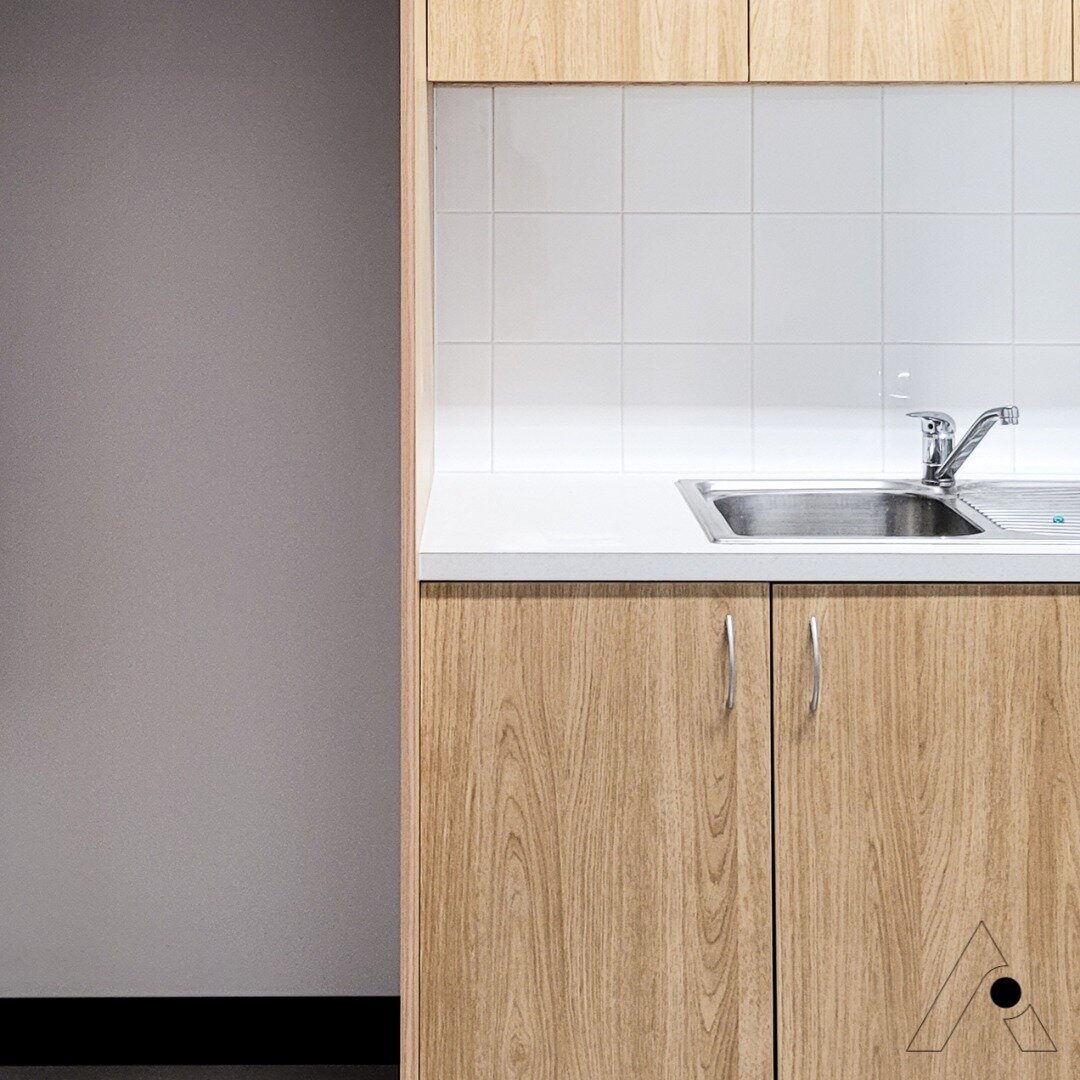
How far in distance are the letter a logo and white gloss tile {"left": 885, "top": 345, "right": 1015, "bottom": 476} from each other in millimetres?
880

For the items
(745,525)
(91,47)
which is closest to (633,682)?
Result: (745,525)

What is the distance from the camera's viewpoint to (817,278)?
2141mm

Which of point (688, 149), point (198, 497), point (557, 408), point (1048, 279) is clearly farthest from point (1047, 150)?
point (198, 497)

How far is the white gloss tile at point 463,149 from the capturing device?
2098 millimetres

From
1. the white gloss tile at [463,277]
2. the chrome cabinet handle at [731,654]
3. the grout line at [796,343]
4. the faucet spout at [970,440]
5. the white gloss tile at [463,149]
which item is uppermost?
the white gloss tile at [463,149]

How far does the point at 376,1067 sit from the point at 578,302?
1.39m

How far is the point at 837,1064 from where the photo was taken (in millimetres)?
1604

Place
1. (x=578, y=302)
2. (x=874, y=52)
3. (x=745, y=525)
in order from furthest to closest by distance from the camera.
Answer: (x=578, y=302), (x=745, y=525), (x=874, y=52)

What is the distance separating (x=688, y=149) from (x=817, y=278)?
315 mm

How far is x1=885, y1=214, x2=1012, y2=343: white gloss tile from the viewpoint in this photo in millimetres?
2127

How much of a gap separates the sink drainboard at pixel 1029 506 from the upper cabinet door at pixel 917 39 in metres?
0.64

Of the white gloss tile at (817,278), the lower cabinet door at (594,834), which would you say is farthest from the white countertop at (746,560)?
the white gloss tile at (817,278)

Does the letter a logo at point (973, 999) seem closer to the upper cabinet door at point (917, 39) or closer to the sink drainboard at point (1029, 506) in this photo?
the sink drainboard at point (1029, 506)

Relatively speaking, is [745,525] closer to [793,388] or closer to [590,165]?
[793,388]
